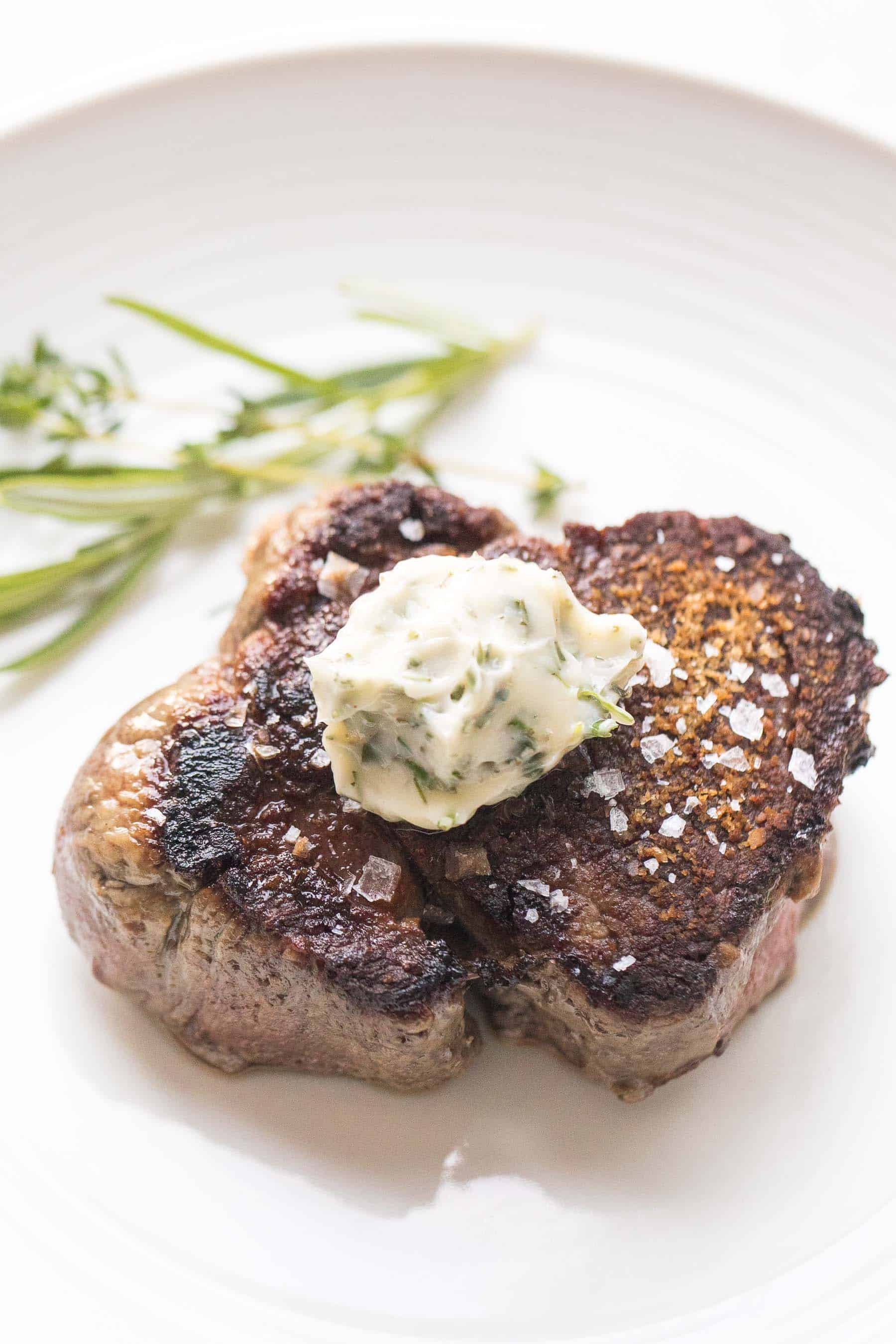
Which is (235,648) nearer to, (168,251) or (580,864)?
(580,864)

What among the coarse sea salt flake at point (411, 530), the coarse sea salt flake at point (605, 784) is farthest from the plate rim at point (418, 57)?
the coarse sea salt flake at point (605, 784)

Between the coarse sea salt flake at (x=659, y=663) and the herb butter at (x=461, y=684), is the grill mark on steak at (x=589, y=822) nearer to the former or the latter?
the coarse sea salt flake at (x=659, y=663)

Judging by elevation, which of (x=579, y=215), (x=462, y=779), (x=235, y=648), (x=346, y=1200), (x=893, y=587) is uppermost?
(x=579, y=215)

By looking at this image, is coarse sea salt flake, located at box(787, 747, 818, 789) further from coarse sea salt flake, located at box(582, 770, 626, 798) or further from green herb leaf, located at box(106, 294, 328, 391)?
green herb leaf, located at box(106, 294, 328, 391)

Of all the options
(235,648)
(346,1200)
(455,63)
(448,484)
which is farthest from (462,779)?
(455,63)

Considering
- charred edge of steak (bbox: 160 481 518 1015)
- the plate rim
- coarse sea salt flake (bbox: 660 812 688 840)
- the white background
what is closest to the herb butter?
charred edge of steak (bbox: 160 481 518 1015)

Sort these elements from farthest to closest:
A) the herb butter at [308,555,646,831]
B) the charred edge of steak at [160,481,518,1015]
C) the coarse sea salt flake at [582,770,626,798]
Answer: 1. the coarse sea salt flake at [582,770,626,798]
2. the charred edge of steak at [160,481,518,1015]
3. the herb butter at [308,555,646,831]

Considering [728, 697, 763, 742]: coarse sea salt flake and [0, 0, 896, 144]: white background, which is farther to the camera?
[0, 0, 896, 144]: white background
